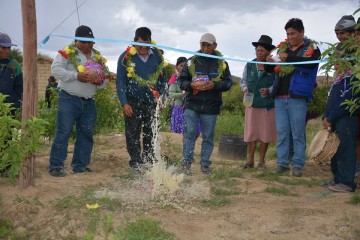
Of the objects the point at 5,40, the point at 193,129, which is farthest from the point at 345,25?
the point at 5,40

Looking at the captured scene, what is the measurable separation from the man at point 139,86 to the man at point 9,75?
4.11 ft

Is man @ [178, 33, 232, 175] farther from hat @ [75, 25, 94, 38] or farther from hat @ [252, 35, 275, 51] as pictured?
hat @ [75, 25, 94, 38]

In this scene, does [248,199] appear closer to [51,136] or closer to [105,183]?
[105,183]

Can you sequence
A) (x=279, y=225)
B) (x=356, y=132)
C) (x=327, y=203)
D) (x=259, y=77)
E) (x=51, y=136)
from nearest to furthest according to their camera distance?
(x=279, y=225) < (x=327, y=203) < (x=356, y=132) < (x=259, y=77) < (x=51, y=136)

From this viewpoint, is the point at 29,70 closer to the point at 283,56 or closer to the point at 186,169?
the point at 186,169

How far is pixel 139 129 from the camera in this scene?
6.15 m

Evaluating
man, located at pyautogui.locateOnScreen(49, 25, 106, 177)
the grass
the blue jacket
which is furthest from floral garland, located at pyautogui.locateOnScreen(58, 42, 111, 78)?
the grass

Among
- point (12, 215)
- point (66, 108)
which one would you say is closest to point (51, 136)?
point (66, 108)

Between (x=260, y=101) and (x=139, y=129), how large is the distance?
1790 mm

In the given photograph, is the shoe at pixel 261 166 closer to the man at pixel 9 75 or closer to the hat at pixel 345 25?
the hat at pixel 345 25

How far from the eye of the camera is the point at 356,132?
508 centimetres

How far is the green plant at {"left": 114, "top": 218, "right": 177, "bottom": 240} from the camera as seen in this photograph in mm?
3643

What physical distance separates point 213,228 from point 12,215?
1.92 meters

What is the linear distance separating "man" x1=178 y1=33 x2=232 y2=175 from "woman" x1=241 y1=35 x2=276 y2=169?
0.60m
